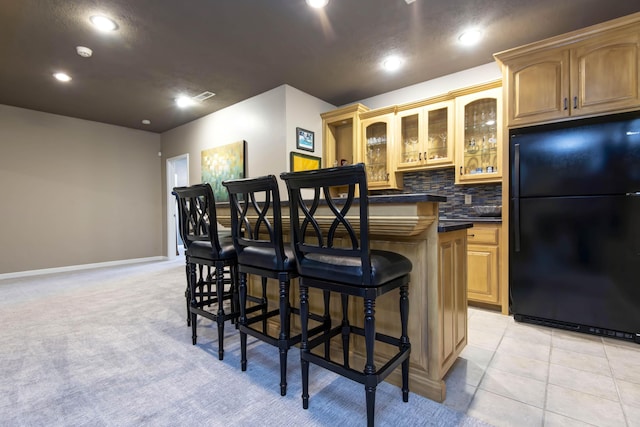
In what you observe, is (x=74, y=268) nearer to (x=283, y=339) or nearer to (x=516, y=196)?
(x=283, y=339)

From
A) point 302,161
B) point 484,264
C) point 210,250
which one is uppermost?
point 302,161

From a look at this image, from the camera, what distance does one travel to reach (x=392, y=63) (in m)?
3.38

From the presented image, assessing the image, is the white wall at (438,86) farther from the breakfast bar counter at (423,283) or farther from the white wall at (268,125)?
the breakfast bar counter at (423,283)

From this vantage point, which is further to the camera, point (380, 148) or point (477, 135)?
point (380, 148)

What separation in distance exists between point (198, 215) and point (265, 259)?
2.62ft

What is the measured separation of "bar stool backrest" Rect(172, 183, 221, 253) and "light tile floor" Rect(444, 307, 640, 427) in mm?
1700

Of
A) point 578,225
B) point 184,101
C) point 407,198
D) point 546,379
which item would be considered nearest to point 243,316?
point 407,198

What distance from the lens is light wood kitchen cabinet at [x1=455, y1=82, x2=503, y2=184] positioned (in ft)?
10.5

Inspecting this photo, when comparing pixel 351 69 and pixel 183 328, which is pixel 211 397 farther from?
pixel 351 69

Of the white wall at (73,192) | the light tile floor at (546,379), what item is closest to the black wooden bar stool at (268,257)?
the light tile floor at (546,379)

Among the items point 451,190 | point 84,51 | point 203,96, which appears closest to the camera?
point 84,51

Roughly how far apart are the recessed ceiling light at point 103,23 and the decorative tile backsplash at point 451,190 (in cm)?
344

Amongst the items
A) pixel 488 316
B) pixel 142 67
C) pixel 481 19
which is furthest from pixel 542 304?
pixel 142 67

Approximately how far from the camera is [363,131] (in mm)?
4141
